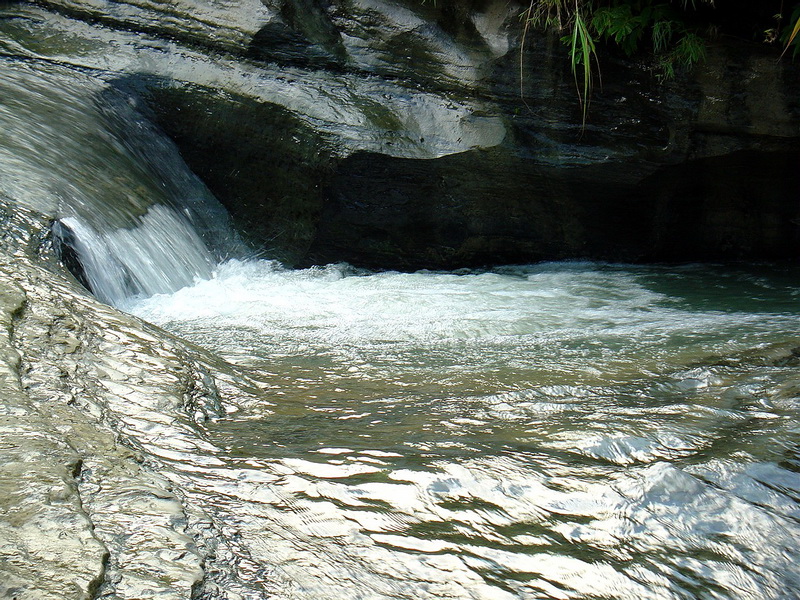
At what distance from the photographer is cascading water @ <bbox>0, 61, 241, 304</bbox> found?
13.6 feet

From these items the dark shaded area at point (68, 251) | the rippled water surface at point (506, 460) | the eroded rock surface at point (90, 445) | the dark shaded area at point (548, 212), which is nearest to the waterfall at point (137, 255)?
the dark shaded area at point (68, 251)

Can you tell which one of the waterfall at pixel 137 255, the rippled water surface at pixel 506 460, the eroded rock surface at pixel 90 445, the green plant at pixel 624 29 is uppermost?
the green plant at pixel 624 29

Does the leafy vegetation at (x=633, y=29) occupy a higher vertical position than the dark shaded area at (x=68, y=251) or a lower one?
higher

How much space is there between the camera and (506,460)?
77.4 inches

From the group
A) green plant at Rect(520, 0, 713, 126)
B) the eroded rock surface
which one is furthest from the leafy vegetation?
the eroded rock surface

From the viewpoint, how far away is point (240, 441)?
83.7 inches

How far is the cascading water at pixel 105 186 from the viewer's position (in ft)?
13.6

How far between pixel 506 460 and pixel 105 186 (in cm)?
371

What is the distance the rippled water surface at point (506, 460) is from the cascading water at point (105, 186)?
68 centimetres

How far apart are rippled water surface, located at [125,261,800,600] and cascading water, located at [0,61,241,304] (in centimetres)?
68

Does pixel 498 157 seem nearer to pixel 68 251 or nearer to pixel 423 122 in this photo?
pixel 423 122

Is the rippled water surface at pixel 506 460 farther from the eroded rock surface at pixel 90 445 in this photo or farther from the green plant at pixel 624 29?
the green plant at pixel 624 29

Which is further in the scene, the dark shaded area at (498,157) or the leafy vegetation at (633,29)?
the dark shaded area at (498,157)

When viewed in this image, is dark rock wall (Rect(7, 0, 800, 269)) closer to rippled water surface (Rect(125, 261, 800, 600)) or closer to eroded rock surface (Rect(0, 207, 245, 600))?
rippled water surface (Rect(125, 261, 800, 600))
